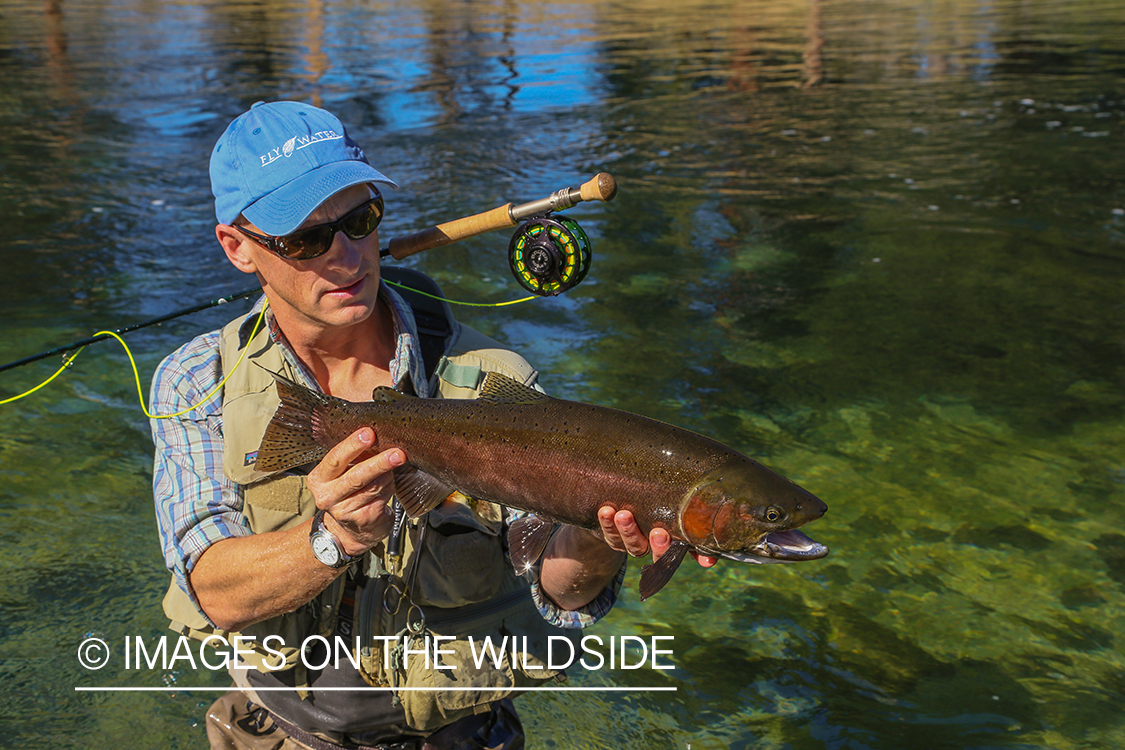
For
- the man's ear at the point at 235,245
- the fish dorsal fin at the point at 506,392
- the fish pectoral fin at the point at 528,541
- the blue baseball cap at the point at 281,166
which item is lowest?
the fish pectoral fin at the point at 528,541

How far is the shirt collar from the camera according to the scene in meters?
3.17

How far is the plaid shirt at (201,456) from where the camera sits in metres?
3.04

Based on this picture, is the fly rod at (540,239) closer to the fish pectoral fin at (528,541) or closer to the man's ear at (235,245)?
the man's ear at (235,245)

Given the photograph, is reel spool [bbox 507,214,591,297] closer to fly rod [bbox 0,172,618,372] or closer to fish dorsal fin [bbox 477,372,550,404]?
fly rod [bbox 0,172,618,372]

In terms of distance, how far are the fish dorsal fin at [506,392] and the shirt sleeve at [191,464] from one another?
0.87 metres

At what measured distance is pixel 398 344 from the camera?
3.21 m

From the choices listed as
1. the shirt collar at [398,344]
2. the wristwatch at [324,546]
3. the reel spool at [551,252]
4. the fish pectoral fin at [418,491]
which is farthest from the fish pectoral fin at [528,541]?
the reel spool at [551,252]

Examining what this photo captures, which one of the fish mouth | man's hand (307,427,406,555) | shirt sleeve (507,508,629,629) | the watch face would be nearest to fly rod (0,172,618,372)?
shirt sleeve (507,508,629,629)

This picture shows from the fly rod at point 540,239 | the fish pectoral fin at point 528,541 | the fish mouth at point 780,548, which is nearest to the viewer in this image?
the fish mouth at point 780,548

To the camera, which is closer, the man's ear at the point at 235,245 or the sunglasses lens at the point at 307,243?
the sunglasses lens at the point at 307,243

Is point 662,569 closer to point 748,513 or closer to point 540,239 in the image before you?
point 748,513

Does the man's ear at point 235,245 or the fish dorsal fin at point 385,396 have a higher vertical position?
the man's ear at point 235,245

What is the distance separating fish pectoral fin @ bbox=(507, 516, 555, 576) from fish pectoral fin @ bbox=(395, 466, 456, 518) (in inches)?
9.0

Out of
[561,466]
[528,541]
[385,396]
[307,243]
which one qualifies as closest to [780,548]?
[561,466]
